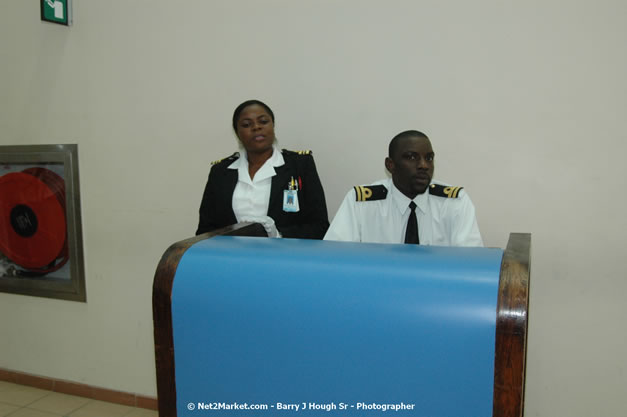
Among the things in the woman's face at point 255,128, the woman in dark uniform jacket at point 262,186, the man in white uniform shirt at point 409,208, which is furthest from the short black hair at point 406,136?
the woman's face at point 255,128

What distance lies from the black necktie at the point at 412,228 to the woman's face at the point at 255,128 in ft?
2.35

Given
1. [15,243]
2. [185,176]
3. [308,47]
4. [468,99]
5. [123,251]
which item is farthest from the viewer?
[15,243]

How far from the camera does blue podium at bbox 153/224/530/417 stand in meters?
1.08

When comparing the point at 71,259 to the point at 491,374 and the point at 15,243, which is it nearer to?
the point at 15,243

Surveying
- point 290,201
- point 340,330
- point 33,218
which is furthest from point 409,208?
point 33,218

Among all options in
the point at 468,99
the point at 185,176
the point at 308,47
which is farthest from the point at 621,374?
the point at 185,176

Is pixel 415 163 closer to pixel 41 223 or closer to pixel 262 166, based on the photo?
pixel 262 166

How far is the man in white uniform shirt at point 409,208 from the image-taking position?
1.88 m

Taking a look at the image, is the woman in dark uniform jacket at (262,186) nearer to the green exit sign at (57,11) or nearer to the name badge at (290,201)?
the name badge at (290,201)

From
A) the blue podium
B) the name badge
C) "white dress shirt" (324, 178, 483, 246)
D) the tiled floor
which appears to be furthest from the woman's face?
the tiled floor

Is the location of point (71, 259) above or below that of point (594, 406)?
above

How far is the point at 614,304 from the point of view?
2170mm

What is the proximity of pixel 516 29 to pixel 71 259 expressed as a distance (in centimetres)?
268

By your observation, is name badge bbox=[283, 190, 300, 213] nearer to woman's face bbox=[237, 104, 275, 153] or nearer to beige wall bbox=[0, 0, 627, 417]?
woman's face bbox=[237, 104, 275, 153]
